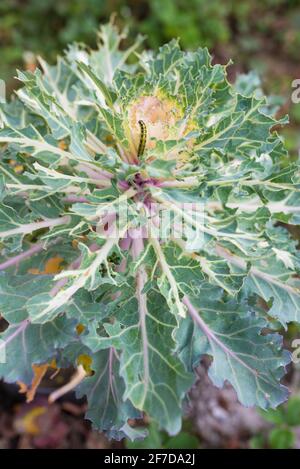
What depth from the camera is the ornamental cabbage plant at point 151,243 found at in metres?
0.94

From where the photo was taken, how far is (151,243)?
3.29 ft

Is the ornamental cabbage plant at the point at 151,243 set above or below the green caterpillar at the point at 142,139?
below

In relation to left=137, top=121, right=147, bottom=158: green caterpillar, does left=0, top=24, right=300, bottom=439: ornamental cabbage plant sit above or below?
below

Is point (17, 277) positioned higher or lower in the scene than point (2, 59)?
lower

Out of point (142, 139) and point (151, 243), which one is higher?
point (142, 139)

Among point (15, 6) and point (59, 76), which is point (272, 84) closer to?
point (15, 6)

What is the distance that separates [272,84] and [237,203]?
5.57 ft

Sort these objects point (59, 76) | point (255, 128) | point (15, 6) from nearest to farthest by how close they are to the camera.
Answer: point (255, 128) → point (59, 76) → point (15, 6)

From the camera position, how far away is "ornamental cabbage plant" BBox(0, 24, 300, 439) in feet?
3.07

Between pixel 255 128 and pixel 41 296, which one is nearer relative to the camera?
pixel 41 296

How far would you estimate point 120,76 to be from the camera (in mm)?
999
